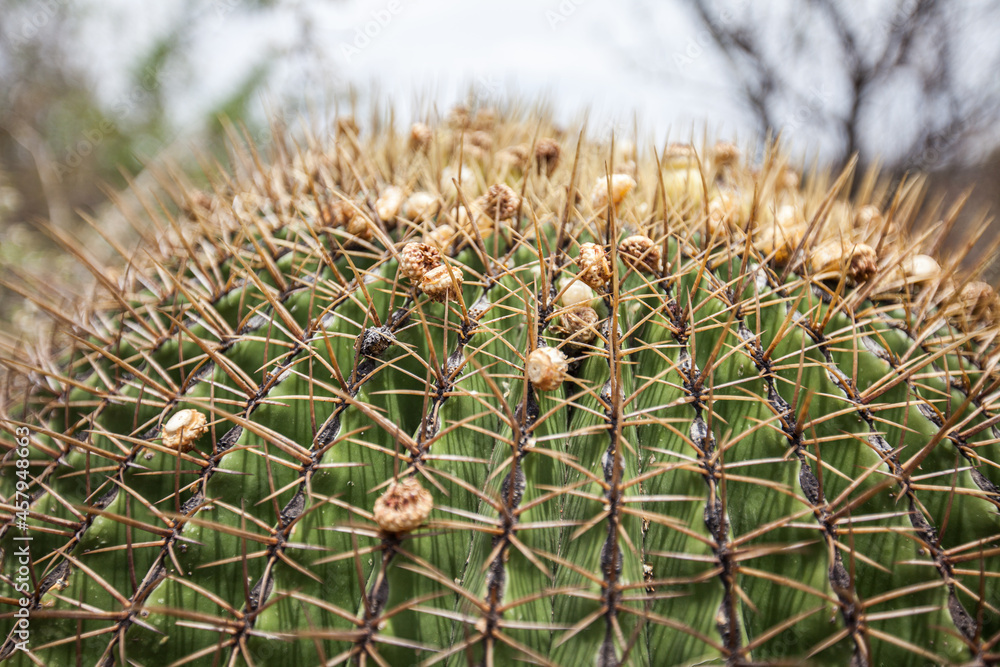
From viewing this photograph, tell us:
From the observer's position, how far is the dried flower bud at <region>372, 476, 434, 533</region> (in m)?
0.77

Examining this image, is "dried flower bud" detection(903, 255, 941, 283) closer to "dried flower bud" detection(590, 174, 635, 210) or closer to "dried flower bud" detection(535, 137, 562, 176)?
"dried flower bud" detection(590, 174, 635, 210)

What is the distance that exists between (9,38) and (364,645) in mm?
7941

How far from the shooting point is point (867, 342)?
1.07 m

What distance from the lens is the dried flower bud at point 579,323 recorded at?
3.09ft

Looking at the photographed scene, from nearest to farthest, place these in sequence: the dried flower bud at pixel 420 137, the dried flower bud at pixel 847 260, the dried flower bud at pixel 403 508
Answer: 1. the dried flower bud at pixel 403 508
2. the dried flower bud at pixel 847 260
3. the dried flower bud at pixel 420 137

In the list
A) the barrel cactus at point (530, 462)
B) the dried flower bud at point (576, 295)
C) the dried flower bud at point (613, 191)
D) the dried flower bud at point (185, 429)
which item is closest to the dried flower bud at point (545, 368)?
the barrel cactus at point (530, 462)

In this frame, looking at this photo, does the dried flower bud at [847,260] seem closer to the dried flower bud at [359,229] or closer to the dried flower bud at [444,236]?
the dried flower bud at [444,236]

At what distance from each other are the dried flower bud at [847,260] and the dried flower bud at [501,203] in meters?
0.55

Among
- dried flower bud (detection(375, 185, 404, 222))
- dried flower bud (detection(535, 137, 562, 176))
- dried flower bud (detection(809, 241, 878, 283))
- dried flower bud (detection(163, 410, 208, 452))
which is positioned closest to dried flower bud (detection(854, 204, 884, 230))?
dried flower bud (detection(809, 241, 878, 283))

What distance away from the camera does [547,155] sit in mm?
1316

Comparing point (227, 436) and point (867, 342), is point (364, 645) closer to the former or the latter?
point (227, 436)

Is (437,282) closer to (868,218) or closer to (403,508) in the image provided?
(403,508)

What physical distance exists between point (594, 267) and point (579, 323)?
95 mm

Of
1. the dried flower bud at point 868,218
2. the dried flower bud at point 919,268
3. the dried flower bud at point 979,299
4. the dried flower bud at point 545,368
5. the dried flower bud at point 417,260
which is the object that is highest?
the dried flower bud at point 417,260
